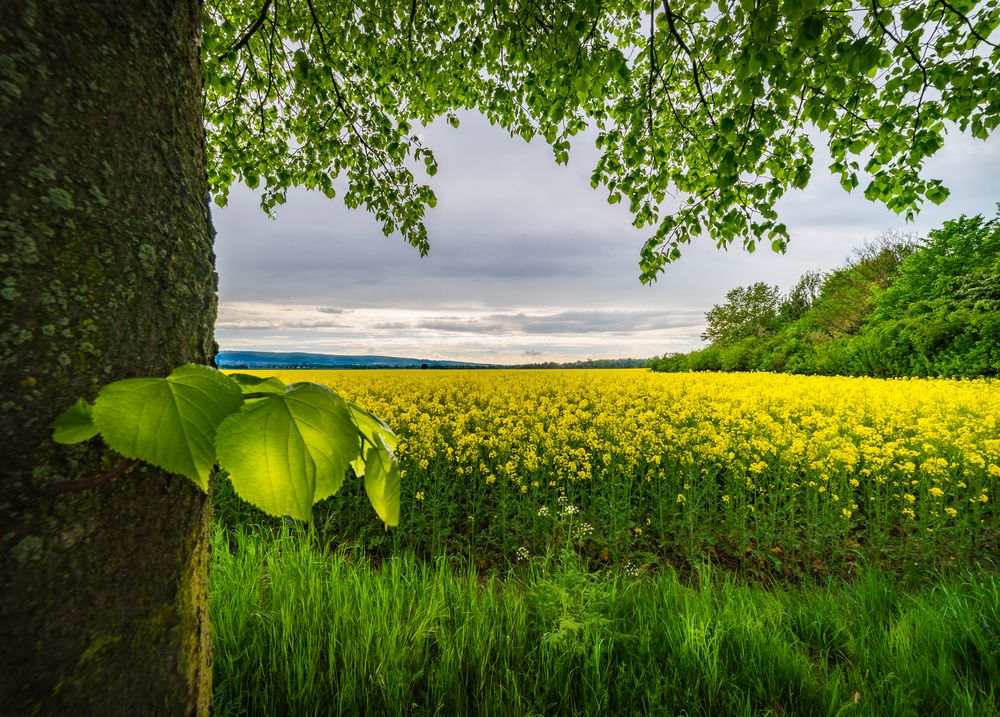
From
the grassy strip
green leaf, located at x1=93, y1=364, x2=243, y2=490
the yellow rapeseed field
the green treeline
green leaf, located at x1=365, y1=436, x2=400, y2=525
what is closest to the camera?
green leaf, located at x1=93, y1=364, x2=243, y2=490

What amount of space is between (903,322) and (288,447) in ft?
82.7

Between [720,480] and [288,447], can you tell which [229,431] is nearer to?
[288,447]

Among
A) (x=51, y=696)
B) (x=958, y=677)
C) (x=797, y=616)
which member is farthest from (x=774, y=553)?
(x=51, y=696)

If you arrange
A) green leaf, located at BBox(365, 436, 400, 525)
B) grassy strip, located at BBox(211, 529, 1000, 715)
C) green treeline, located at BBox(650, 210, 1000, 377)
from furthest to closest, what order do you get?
green treeline, located at BBox(650, 210, 1000, 377), grassy strip, located at BBox(211, 529, 1000, 715), green leaf, located at BBox(365, 436, 400, 525)

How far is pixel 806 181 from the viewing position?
310 centimetres

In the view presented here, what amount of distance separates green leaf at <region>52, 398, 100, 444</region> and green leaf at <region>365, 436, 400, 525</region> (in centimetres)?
33

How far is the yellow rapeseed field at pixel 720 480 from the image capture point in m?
4.56

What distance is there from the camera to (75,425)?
49 cm

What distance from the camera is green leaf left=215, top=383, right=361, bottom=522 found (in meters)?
0.49

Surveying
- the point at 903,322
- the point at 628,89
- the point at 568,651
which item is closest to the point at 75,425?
the point at 568,651

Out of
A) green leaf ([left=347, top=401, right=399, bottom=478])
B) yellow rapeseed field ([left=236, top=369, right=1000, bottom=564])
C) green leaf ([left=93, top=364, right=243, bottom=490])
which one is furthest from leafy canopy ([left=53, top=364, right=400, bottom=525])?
yellow rapeseed field ([left=236, top=369, right=1000, bottom=564])

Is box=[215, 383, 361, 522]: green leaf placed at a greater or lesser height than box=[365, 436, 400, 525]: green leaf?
greater

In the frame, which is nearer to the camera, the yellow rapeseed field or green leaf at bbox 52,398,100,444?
green leaf at bbox 52,398,100,444

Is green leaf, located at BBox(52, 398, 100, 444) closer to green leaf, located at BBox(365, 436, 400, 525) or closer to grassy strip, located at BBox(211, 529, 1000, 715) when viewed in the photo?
green leaf, located at BBox(365, 436, 400, 525)
